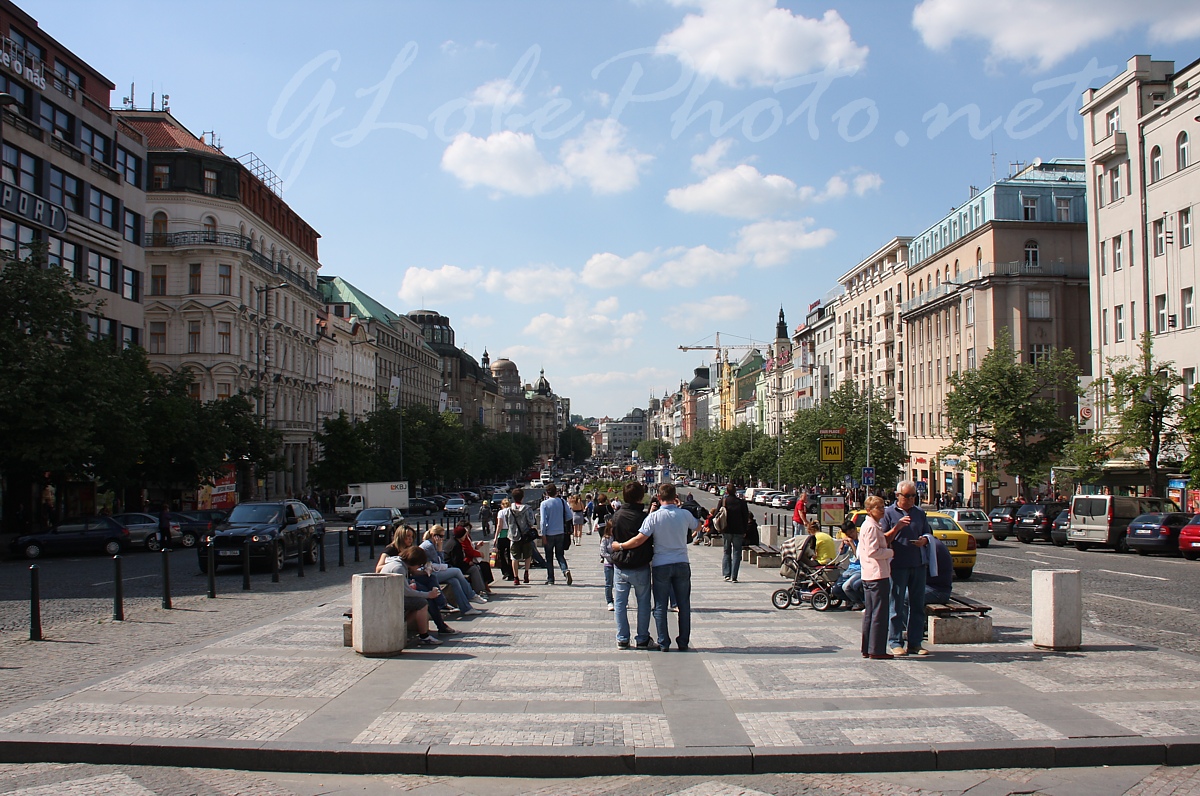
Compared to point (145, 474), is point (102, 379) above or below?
above

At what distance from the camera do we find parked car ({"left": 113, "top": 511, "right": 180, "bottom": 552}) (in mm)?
31859

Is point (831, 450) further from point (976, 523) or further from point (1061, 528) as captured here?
point (1061, 528)

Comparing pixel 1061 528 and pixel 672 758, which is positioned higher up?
pixel 672 758

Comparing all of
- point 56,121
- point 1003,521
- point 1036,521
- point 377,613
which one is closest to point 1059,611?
Result: point 377,613

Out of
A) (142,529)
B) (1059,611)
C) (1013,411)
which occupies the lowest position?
(142,529)

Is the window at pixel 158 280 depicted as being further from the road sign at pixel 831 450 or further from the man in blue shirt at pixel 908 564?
the man in blue shirt at pixel 908 564

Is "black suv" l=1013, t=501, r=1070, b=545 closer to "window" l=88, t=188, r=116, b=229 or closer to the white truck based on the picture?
the white truck

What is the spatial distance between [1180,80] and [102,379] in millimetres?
44229

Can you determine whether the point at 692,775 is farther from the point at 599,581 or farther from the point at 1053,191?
the point at 1053,191

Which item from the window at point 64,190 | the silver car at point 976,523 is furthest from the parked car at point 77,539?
the silver car at point 976,523

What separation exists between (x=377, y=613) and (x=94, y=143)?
4162cm

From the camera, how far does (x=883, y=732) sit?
7266 mm

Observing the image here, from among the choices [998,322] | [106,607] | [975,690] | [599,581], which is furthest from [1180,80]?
[106,607]

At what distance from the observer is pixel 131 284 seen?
4722 cm
